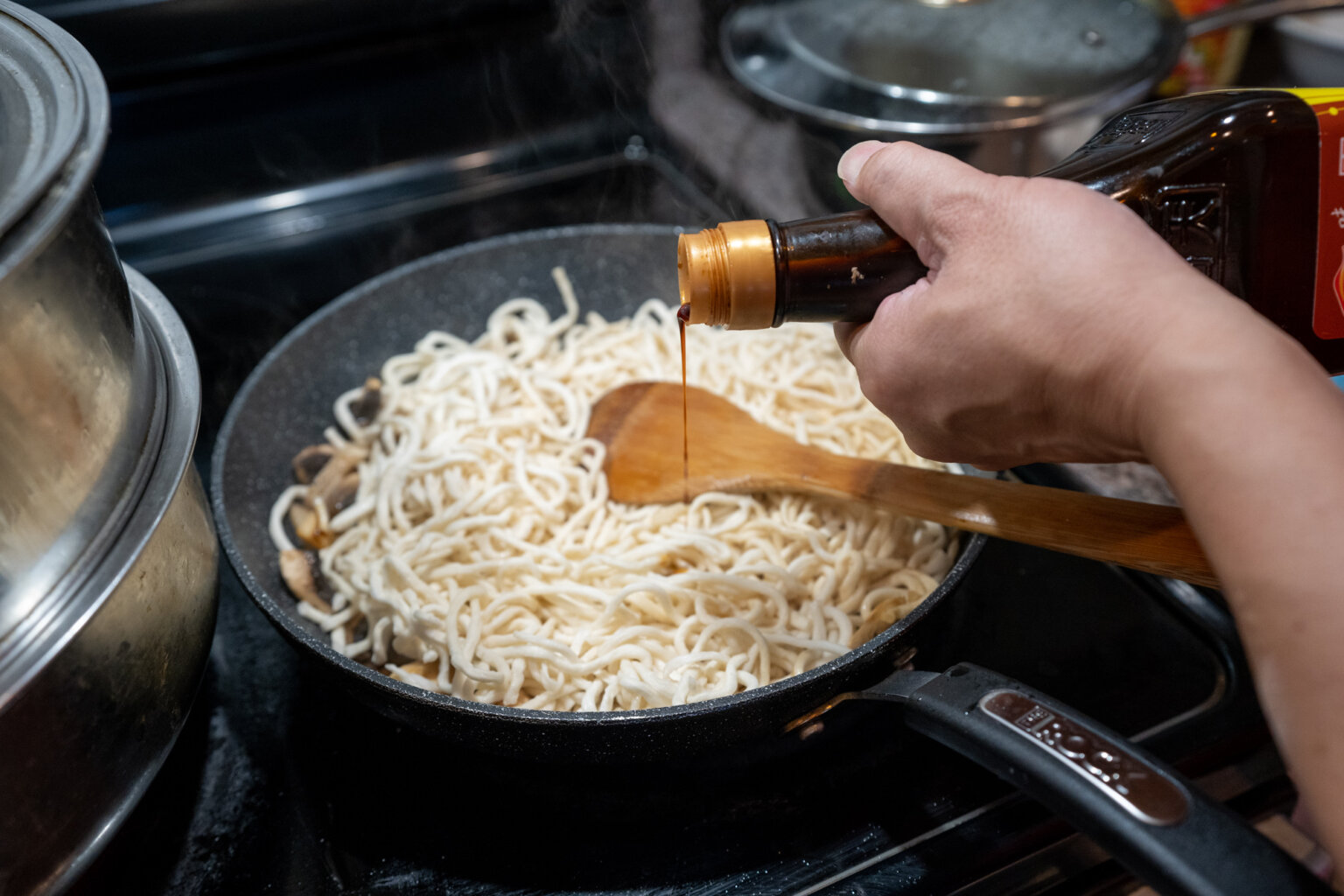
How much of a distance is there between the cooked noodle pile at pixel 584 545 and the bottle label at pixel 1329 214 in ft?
1.63

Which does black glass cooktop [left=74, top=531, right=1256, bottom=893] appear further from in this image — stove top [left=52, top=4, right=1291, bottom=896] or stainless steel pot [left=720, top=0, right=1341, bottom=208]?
stainless steel pot [left=720, top=0, right=1341, bottom=208]

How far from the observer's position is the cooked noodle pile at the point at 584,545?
44.8 inches

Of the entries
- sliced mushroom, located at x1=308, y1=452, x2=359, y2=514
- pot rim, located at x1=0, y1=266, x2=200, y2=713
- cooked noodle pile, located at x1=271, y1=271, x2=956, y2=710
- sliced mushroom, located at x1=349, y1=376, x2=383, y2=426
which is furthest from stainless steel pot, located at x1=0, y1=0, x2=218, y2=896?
sliced mushroom, located at x1=349, y1=376, x2=383, y2=426

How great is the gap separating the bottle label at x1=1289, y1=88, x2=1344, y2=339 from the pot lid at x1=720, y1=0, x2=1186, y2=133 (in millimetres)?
745

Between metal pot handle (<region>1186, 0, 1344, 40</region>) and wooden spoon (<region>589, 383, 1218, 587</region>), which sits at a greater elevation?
metal pot handle (<region>1186, 0, 1344, 40</region>)

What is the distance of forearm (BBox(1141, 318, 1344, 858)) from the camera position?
60 centimetres

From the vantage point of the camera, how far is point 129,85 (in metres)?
1.64

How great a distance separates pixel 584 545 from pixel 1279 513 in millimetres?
872

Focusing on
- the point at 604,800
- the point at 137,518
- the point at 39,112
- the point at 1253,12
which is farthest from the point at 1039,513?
the point at 1253,12

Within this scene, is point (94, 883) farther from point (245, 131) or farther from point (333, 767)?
point (245, 131)

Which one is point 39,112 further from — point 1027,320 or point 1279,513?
point 1279,513

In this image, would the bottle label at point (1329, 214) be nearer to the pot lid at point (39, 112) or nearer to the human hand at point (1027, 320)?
the human hand at point (1027, 320)

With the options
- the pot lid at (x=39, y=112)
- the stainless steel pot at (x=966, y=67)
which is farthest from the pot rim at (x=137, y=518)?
the stainless steel pot at (x=966, y=67)

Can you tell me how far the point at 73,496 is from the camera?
729 mm
